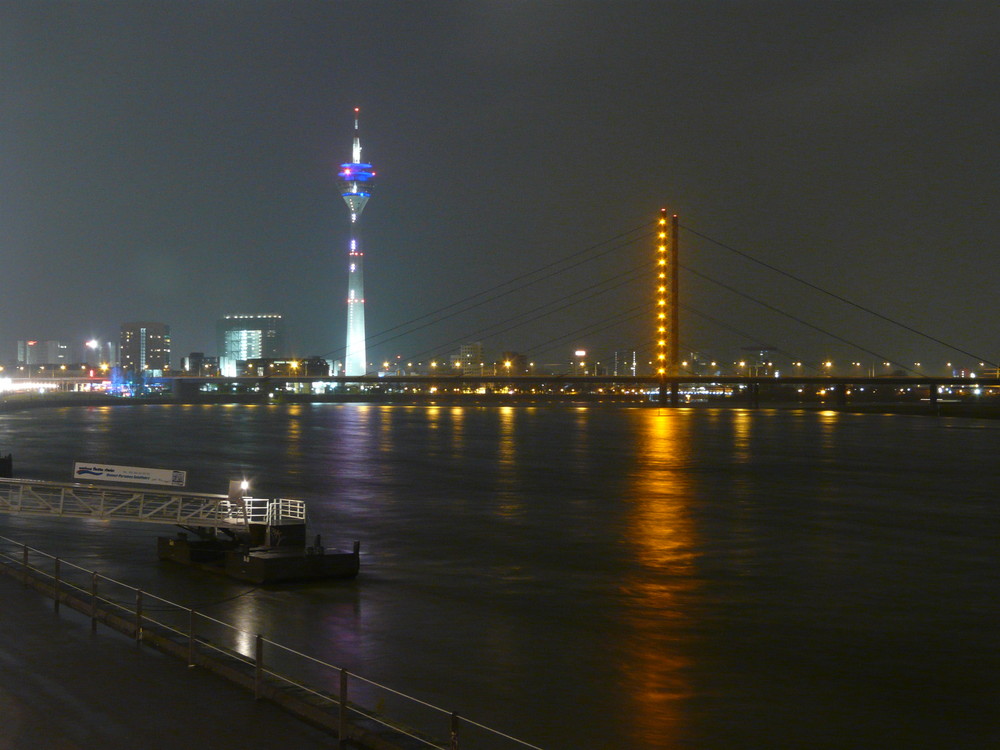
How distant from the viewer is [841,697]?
908 centimetres

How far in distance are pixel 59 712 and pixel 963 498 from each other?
24693 mm

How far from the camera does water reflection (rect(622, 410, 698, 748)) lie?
28.2ft

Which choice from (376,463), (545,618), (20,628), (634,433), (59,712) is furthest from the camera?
(634,433)

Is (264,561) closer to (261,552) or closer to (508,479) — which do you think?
(261,552)

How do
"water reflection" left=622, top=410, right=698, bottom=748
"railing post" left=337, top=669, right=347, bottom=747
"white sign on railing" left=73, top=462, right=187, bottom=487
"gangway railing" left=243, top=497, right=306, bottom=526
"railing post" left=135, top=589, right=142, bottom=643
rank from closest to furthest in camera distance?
1. "railing post" left=337, top=669, right=347, bottom=747
2. "water reflection" left=622, top=410, right=698, bottom=748
3. "railing post" left=135, top=589, right=142, bottom=643
4. "gangway railing" left=243, top=497, right=306, bottom=526
5. "white sign on railing" left=73, top=462, right=187, bottom=487

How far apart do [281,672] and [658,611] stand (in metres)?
5.08

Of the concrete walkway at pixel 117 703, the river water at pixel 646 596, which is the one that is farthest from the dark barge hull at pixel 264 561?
the concrete walkway at pixel 117 703

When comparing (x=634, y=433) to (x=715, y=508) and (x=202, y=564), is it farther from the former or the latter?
(x=202, y=564)

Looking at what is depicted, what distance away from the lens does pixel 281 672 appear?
30.5ft

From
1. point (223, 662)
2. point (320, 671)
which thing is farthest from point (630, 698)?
point (223, 662)

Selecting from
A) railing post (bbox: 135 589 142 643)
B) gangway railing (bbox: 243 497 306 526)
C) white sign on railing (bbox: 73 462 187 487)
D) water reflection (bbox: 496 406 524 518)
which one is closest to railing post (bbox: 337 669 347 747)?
railing post (bbox: 135 589 142 643)

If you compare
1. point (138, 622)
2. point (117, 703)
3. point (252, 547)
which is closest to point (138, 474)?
point (252, 547)

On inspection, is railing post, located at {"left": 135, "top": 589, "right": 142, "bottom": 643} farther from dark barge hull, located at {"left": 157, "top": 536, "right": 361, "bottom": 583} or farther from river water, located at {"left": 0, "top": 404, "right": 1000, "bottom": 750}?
dark barge hull, located at {"left": 157, "top": 536, "right": 361, "bottom": 583}

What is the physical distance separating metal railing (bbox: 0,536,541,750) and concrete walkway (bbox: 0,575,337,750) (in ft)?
0.52
